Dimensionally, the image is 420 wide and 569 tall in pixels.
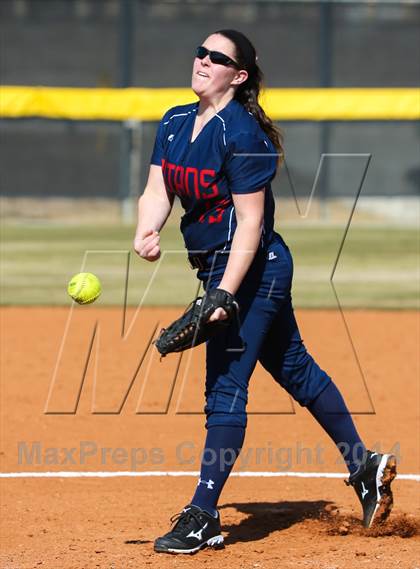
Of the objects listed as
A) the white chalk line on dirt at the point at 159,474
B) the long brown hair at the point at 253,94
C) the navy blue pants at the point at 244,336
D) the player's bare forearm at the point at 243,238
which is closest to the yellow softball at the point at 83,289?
the navy blue pants at the point at 244,336

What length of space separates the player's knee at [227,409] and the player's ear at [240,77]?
118 cm

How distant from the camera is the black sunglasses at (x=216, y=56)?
4238 mm

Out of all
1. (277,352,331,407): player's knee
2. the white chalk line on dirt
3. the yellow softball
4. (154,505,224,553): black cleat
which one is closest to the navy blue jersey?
(277,352,331,407): player's knee

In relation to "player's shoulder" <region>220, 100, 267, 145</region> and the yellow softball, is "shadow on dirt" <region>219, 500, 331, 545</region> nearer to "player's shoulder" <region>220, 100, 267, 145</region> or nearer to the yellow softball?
the yellow softball

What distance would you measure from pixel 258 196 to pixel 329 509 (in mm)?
1587

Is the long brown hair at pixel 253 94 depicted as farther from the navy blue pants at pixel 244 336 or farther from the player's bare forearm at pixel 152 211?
the player's bare forearm at pixel 152 211

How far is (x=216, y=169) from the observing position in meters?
4.22

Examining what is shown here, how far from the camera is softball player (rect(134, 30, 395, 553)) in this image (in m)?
4.20

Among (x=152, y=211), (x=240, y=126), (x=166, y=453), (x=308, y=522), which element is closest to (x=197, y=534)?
(x=308, y=522)

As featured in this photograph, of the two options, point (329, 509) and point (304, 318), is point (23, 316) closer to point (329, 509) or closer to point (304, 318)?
point (304, 318)

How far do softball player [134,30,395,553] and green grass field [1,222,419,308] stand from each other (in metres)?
5.04

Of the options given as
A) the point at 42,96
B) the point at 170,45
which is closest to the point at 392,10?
the point at 170,45

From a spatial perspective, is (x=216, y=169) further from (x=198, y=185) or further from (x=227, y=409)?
(x=227, y=409)

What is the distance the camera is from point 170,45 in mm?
24766
